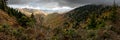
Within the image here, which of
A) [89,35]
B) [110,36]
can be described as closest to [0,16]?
[89,35]

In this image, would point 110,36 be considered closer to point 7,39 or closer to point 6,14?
point 7,39

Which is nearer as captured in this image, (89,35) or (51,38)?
(51,38)

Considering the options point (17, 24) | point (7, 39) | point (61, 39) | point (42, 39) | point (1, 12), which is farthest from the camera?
point (1, 12)

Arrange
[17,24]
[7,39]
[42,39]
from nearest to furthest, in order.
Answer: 1. [7,39]
2. [42,39]
3. [17,24]

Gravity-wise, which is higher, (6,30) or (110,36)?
(6,30)

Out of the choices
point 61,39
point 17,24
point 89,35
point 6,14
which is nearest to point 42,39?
point 61,39

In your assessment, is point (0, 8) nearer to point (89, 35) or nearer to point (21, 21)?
point (21, 21)

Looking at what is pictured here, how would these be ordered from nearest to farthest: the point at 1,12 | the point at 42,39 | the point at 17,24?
the point at 42,39, the point at 17,24, the point at 1,12

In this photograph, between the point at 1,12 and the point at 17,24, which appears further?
the point at 1,12

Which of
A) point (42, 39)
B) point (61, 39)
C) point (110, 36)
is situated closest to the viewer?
point (42, 39)
